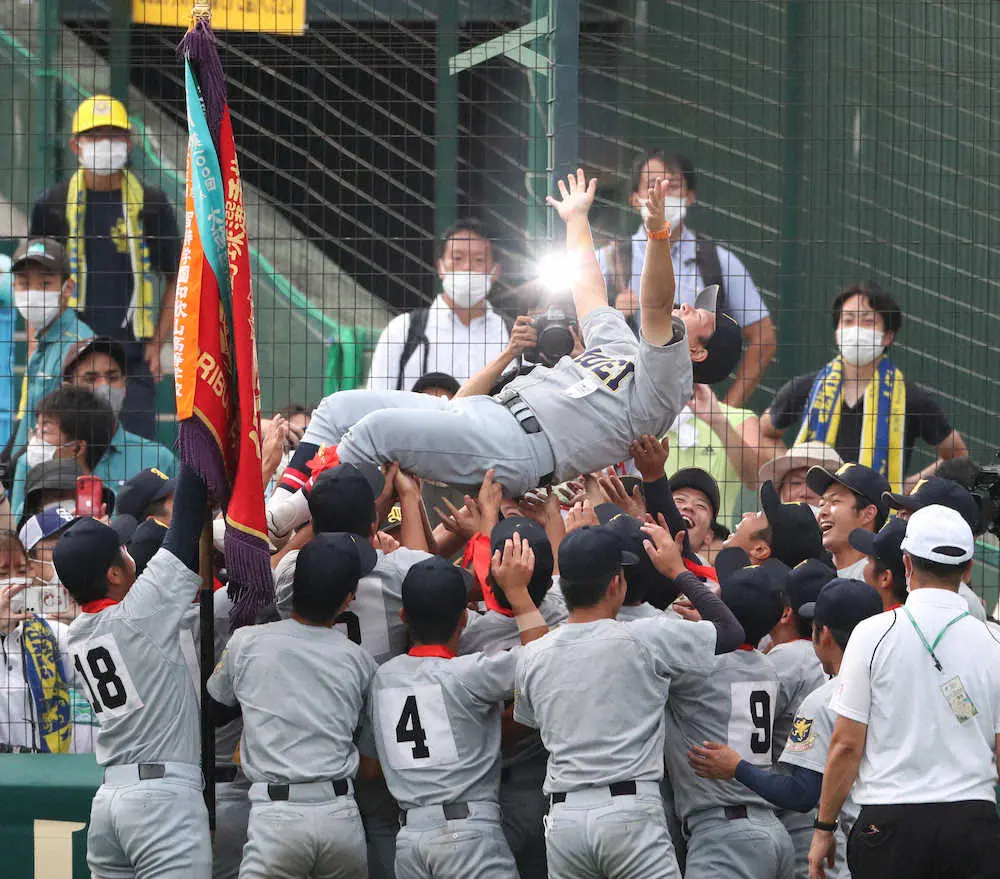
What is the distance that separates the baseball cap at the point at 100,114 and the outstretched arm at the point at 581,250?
9.03 ft

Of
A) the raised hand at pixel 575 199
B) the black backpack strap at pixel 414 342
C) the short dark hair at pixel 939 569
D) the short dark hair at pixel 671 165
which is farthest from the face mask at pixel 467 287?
the short dark hair at pixel 939 569

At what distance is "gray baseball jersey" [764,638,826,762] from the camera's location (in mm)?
5496

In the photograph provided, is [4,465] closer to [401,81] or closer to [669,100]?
[401,81]

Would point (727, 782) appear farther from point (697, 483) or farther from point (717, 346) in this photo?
point (697, 483)

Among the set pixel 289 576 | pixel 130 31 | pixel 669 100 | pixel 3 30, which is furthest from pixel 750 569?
pixel 3 30

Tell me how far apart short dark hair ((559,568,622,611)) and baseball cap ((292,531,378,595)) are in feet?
2.20

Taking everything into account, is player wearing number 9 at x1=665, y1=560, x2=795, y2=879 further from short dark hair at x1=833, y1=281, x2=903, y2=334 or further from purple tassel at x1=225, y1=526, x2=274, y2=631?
short dark hair at x1=833, y1=281, x2=903, y2=334

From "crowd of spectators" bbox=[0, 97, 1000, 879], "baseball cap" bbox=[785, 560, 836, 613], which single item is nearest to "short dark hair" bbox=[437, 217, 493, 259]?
"crowd of spectators" bbox=[0, 97, 1000, 879]

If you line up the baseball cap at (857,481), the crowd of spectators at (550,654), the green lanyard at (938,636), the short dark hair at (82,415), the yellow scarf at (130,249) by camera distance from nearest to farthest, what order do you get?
the green lanyard at (938,636), the crowd of spectators at (550,654), the baseball cap at (857,481), the short dark hair at (82,415), the yellow scarf at (130,249)

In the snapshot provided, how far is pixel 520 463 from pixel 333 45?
247 cm

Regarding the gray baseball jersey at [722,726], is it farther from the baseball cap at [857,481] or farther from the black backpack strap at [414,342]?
the black backpack strap at [414,342]

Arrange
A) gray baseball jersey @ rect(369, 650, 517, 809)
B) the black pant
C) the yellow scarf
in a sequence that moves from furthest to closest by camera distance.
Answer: the yellow scarf, gray baseball jersey @ rect(369, 650, 517, 809), the black pant

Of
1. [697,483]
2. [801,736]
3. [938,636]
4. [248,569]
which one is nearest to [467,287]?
[697,483]

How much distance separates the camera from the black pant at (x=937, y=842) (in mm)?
4660
